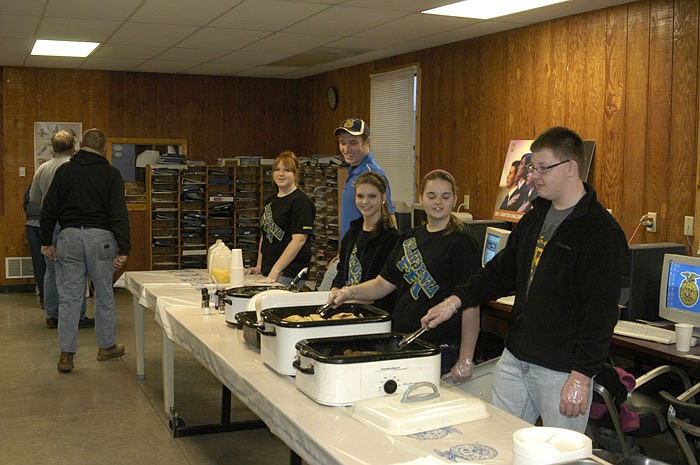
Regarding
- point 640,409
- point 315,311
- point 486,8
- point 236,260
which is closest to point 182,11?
point 486,8

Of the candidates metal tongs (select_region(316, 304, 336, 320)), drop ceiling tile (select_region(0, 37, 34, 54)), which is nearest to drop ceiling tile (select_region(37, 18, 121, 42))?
drop ceiling tile (select_region(0, 37, 34, 54))

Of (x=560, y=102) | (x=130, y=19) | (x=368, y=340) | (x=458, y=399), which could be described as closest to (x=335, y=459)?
(x=458, y=399)

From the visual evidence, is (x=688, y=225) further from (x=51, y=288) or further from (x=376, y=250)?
(x=51, y=288)

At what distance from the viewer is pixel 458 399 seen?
2.23 meters

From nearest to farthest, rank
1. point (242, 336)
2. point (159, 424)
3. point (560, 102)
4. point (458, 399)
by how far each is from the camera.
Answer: point (458, 399) → point (242, 336) → point (159, 424) → point (560, 102)

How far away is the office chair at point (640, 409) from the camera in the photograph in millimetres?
3069

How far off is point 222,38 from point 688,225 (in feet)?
Answer: 13.8

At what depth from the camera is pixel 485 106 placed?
6625 millimetres

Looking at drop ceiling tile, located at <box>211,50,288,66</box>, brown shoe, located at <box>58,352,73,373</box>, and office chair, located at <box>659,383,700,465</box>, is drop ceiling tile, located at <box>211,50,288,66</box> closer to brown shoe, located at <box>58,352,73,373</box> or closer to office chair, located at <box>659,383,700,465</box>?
brown shoe, located at <box>58,352,73,373</box>

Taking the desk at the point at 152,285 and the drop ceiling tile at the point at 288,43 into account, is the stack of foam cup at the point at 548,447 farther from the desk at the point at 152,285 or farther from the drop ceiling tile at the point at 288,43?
the drop ceiling tile at the point at 288,43

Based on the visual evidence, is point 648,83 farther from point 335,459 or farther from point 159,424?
point 335,459

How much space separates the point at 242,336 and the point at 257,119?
7.46 meters

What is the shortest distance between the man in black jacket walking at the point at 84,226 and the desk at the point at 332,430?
2.79 metres

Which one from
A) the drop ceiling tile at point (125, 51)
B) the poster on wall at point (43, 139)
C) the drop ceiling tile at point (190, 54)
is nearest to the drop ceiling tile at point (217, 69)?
the drop ceiling tile at point (190, 54)
